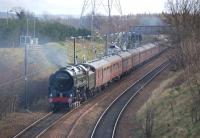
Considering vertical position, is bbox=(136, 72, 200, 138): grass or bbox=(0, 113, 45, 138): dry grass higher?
bbox=(136, 72, 200, 138): grass

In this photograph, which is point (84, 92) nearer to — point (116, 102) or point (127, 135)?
point (116, 102)

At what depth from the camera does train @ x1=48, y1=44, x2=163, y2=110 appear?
104 feet

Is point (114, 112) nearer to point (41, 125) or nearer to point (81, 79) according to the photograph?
point (81, 79)

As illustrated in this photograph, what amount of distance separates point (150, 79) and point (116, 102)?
14.8 m

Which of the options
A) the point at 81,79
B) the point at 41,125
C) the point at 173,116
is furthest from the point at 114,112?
the point at 173,116

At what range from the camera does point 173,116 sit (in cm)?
2505

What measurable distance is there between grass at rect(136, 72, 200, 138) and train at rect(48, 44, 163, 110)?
18.9 ft

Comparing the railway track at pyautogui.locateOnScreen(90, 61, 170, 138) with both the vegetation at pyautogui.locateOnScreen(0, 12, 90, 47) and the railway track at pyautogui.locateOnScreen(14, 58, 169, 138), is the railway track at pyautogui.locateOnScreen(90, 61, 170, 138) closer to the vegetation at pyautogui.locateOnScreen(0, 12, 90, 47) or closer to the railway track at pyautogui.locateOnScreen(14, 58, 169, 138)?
the railway track at pyautogui.locateOnScreen(14, 58, 169, 138)

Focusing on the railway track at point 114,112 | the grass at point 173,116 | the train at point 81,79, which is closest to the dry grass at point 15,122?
the train at point 81,79

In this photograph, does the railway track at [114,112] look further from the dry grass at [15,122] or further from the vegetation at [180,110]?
the dry grass at [15,122]

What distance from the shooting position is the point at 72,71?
3228 cm

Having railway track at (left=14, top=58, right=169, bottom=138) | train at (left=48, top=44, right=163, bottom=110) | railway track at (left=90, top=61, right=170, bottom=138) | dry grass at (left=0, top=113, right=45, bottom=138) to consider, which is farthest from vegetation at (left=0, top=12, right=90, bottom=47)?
railway track at (left=14, top=58, right=169, bottom=138)

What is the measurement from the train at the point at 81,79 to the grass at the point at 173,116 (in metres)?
5.75

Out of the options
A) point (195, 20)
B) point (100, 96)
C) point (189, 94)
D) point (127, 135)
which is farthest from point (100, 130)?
point (195, 20)
